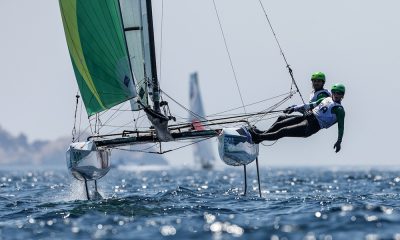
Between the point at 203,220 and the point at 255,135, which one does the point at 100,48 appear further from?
the point at 203,220

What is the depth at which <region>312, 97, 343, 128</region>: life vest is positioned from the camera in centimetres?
1586

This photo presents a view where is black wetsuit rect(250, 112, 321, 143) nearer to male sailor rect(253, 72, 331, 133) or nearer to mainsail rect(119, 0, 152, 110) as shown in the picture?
male sailor rect(253, 72, 331, 133)

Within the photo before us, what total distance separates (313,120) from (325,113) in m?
0.32

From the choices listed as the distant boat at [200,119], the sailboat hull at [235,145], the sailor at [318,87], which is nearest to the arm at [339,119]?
the sailor at [318,87]

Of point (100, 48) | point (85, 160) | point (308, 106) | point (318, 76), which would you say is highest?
point (100, 48)

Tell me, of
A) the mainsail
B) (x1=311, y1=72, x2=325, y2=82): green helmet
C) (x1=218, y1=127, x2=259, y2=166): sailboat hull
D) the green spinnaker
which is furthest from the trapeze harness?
the green spinnaker

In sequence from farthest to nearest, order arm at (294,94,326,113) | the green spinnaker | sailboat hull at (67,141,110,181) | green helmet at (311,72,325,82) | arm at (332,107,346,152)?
sailboat hull at (67,141,110,181)
the green spinnaker
green helmet at (311,72,325,82)
arm at (294,94,326,113)
arm at (332,107,346,152)

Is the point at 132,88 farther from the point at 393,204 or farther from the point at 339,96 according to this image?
the point at 393,204

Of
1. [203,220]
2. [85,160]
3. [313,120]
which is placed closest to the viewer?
[203,220]

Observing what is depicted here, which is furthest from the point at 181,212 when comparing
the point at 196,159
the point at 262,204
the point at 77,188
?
the point at 196,159

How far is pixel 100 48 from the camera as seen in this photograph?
16.8 meters

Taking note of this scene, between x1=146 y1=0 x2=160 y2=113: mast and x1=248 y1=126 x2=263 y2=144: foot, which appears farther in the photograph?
x1=146 y1=0 x2=160 y2=113: mast

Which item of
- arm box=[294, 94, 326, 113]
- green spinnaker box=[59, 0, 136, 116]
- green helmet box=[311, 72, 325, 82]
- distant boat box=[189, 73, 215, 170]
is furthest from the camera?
distant boat box=[189, 73, 215, 170]

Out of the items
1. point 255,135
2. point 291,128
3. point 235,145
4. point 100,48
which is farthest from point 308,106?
point 100,48
